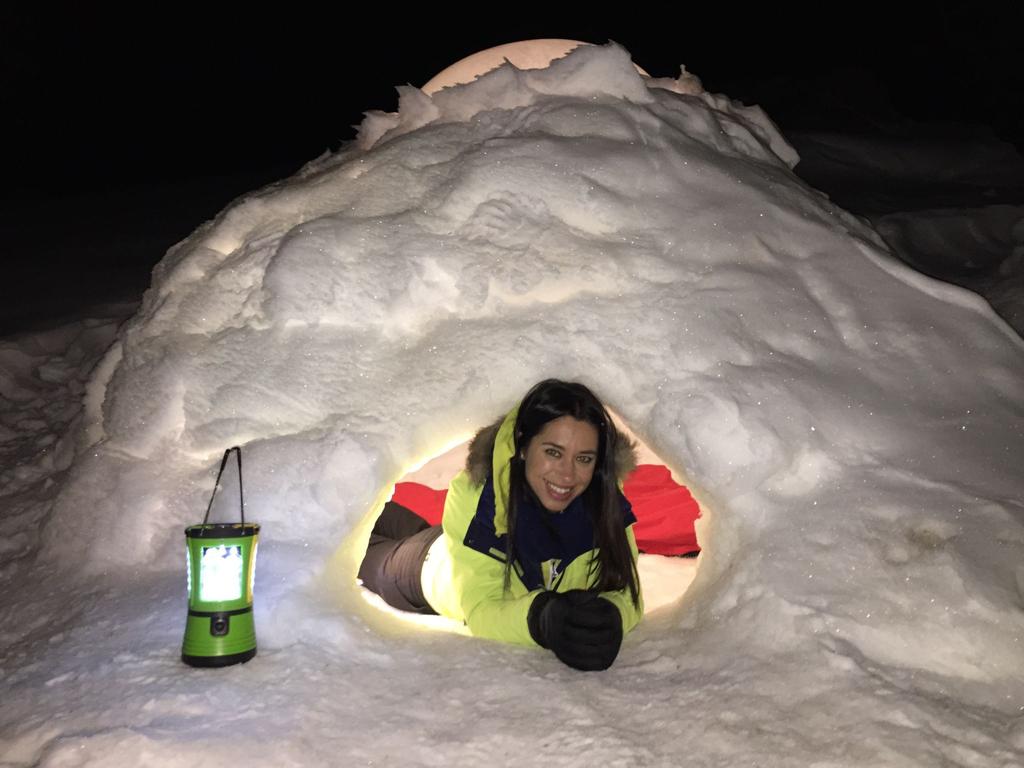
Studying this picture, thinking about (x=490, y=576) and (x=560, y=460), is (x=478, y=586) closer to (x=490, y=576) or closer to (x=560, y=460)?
(x=490, y=576)

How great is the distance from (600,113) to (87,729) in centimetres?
241

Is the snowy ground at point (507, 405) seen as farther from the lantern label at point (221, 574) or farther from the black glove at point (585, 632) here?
the lantern label at point (221, 574)

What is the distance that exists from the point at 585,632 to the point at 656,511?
1.73 meters

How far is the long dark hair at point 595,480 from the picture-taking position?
2.33 meters

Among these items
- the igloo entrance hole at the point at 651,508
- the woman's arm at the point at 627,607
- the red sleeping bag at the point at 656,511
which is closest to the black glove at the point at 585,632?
the woman's arm at the point at 627,607

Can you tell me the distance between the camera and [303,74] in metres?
19.7

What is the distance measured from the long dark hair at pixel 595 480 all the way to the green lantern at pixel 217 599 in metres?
0.74

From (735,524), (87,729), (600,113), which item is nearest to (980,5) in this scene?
(600,113)

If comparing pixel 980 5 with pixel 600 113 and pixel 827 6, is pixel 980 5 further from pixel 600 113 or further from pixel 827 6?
pixel 600 113

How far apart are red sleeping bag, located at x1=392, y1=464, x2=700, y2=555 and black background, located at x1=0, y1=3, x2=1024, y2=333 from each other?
259 inches

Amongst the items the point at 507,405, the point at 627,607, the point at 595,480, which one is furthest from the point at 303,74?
the point at 627,607

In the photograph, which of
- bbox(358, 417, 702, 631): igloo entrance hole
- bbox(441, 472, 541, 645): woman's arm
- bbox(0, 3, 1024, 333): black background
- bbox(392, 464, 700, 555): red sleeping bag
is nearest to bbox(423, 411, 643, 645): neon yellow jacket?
bbox(441, 472, 541, 645): woman's arm

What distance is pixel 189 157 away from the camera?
17203 mm

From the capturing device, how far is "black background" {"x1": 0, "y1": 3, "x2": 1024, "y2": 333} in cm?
1155
